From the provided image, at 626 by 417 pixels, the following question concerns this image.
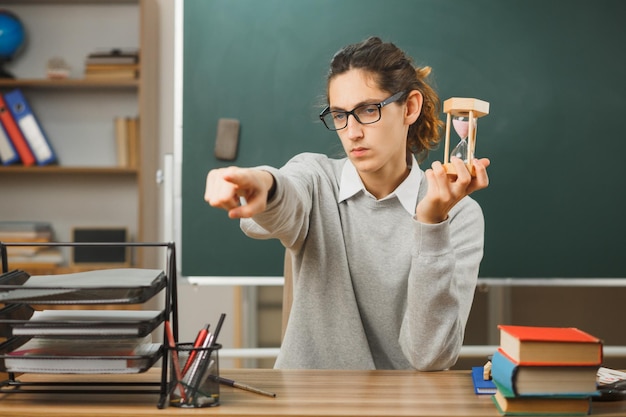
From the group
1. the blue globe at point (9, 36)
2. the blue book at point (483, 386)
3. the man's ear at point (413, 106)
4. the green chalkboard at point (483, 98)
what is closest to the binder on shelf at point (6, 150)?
the blue globe at point (9, 36)

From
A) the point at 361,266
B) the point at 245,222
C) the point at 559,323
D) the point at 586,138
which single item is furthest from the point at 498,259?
the point at 245,222

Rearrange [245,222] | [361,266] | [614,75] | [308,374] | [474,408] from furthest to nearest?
[614,75]
[361,266]
[245,222]
[308,374]
[474,408]

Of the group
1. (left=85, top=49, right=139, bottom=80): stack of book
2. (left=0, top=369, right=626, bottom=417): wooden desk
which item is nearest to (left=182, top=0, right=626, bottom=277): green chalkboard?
(left=85, top=49, right=139, bottom=80): stack of book

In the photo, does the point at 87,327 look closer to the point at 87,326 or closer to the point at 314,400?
the point at 87,326

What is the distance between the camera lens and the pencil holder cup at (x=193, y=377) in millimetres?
1074

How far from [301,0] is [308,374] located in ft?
5.85

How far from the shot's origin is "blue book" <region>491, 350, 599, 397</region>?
1028 mm

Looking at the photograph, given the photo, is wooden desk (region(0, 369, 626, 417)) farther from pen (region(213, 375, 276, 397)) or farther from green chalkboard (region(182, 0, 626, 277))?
green chalkboard (region(182, 0, 626, 277))

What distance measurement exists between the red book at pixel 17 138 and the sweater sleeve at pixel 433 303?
2637mm

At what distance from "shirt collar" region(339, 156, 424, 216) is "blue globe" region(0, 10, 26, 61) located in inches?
98.5

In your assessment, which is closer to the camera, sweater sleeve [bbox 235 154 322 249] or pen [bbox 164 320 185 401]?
pen [bbox 164 320 185 401]

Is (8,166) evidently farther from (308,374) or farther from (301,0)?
(308,374)

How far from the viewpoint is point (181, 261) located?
8.94 feet

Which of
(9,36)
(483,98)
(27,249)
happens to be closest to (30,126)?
(9,36)
